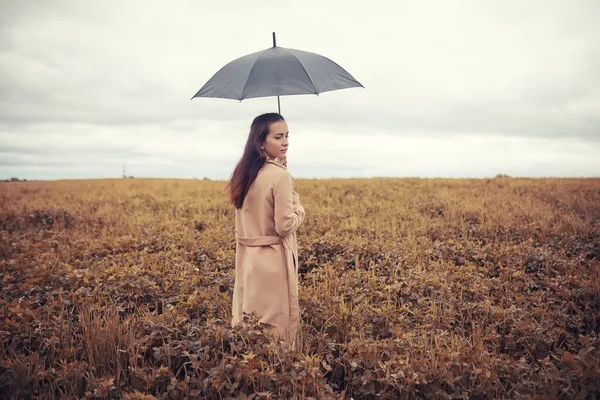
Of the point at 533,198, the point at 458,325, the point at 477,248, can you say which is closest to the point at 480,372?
the point at 458,325

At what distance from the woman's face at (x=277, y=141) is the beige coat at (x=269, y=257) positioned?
11cm

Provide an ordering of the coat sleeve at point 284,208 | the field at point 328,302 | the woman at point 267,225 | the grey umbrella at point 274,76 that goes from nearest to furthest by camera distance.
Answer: the field at point 328,302 → the coat sleeve at point 284,208 → the woman at point 267,225 → the grey umbrella at point 274,76

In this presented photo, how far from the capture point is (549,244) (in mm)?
9695

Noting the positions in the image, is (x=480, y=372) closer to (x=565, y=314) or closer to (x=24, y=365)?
(x=565, y=314)

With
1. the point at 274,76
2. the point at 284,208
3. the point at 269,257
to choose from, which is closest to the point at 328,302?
the point at 269,257

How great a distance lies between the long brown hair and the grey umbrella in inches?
33.3

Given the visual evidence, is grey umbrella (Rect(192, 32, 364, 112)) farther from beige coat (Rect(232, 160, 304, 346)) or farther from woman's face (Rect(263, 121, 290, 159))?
beige coat (Rect(232, 160, 304, 346))

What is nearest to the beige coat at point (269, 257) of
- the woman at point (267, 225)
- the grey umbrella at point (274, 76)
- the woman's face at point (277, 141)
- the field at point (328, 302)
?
the woman at point (267, 225)

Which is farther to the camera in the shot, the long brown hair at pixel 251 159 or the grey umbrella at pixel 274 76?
the grey umbrella at pixel 274 76

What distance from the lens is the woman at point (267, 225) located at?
13.6ft

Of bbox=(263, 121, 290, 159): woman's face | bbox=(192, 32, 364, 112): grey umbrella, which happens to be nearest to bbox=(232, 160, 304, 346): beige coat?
bbox=(263, 121, 290, 159): woman's face

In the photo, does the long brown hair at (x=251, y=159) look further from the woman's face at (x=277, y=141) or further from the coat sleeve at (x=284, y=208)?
the coat sleeve at (x=284, y=208)

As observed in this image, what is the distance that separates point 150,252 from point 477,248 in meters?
7.41

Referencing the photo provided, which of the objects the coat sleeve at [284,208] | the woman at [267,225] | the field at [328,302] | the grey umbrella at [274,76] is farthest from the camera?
the grey umbrella at [274,76]
